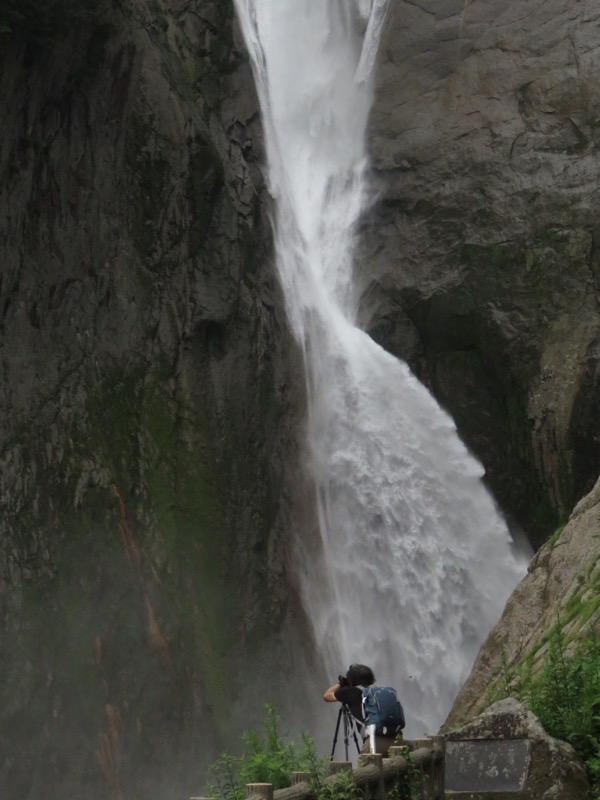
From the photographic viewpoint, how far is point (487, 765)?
6918 mm

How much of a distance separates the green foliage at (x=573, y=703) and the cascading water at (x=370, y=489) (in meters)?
11.0

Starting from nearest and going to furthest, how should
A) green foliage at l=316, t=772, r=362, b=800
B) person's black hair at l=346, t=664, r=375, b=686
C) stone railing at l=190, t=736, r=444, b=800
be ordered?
stone railing at l=190, t=736, r=444, b=800 → green foliage at l=316, t=772, r=362, b=800 → person's black hair at l=346, t=664, r=375, b=686

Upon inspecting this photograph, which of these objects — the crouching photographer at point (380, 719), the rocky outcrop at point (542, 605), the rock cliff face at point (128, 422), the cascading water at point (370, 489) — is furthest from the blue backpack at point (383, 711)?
the cascading water at point (370, 489)

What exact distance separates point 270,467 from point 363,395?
2916 mm

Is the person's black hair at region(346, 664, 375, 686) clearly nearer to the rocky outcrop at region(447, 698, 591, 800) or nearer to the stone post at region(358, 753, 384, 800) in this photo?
the rocky outcrop at region(447, 698, 591, 800)

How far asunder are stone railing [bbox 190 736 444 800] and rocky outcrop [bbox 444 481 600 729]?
3555 millimetres

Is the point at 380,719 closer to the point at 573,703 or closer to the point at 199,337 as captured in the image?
the point at 573,703

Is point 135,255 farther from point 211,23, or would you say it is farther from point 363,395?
point 211,23

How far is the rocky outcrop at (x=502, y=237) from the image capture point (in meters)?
22.9

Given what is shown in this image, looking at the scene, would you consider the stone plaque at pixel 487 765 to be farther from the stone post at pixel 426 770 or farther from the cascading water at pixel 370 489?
the cascading water at pixel 370 489

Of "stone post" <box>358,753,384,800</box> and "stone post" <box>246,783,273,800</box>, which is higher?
"stone post" <box>358,753,384,800</box>

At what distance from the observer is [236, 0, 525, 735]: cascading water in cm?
1931

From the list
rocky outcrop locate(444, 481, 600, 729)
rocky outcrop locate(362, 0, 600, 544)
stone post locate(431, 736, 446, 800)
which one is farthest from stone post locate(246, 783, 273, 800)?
rocky outcrop locate(362, 0, 600, 544)

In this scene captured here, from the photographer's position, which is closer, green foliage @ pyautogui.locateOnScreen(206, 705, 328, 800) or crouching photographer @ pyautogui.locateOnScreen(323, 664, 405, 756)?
green foliage @ pyautogui.locateOnScreen(206, 705, 328, 800)
